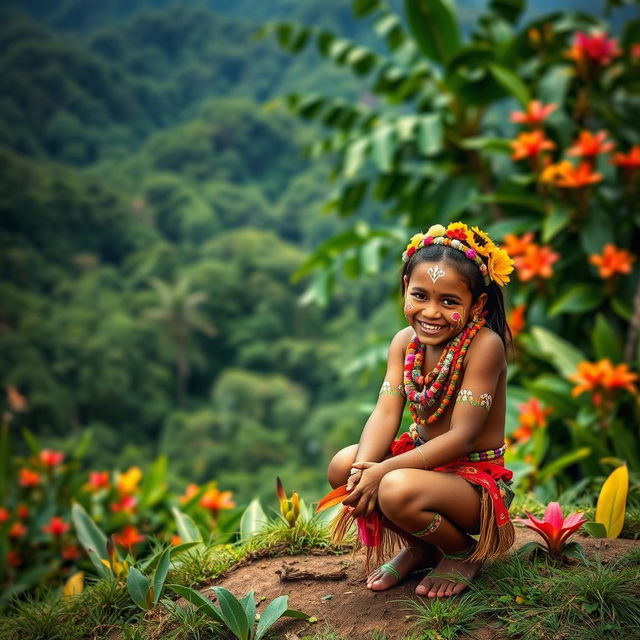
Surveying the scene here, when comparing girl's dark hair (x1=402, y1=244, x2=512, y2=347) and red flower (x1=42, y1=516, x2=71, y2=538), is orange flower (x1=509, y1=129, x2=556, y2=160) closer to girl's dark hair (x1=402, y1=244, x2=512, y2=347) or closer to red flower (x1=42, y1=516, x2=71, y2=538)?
girl's dark hair (x1=402, y1=244, x2=512, y2=347)

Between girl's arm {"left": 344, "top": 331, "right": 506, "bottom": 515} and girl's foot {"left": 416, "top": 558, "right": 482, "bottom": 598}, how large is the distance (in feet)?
1.05

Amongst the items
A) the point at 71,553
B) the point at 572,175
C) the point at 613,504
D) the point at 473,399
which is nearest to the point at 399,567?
the point at 473,399

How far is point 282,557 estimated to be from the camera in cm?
239

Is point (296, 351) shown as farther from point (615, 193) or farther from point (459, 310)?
point (459, 310)

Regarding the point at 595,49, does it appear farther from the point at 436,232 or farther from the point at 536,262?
the point at 436,232

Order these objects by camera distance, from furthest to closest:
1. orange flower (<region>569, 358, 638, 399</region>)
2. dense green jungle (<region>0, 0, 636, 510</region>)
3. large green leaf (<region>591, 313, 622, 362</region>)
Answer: dense green jungle (<region>0, 0, 636, 510</region>), large green leaf (<region>591, 313, 622, 362</region>), orange flower (<region>569, 358, 638, 399</region>)

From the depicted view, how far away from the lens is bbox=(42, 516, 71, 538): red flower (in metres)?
4.22

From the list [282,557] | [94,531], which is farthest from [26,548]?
[282,557]

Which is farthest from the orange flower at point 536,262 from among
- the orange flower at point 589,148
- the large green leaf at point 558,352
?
the orange flower at point 589,148

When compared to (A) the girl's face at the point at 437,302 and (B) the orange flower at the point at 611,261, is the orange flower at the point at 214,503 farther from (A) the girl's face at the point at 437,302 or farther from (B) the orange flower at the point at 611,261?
(B) the orange flower at the point at 611,261

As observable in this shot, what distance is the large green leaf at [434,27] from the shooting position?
4.91 m

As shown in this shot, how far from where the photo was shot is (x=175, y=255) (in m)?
42.0

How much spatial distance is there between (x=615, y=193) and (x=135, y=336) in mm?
30706

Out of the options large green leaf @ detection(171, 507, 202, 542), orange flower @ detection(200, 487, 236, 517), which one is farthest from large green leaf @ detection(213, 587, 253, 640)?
orange flower @ detection(200, 487, 236, 517)
